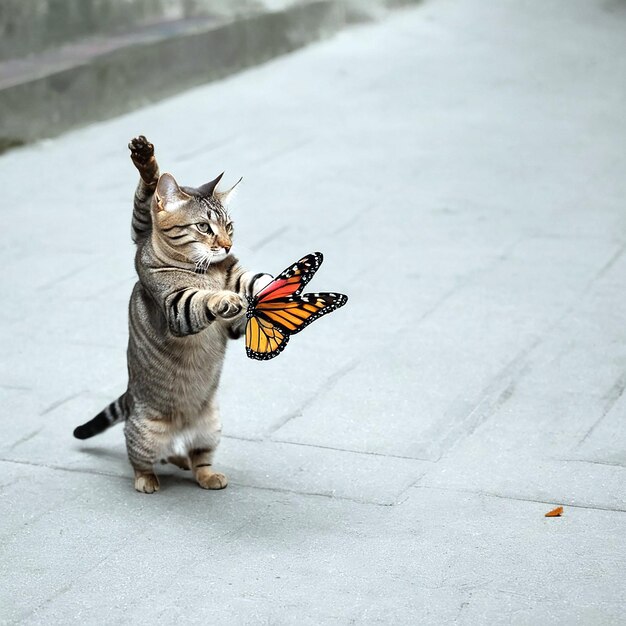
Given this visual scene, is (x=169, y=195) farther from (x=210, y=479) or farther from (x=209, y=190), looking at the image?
(x=210, y=479)

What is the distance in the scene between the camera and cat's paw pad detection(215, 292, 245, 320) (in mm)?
2818

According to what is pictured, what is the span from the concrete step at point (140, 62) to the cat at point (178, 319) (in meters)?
4.10

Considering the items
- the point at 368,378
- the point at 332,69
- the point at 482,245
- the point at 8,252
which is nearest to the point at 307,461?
the point at 368,378

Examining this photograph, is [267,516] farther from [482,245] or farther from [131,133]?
[131,133]

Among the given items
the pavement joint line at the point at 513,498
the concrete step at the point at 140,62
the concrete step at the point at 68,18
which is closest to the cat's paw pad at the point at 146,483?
the pavement joint line at the point at 513,498

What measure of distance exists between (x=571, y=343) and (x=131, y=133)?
12.8 ft

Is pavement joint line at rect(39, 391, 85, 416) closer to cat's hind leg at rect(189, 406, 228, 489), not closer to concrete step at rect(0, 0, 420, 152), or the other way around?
cat's hind leg at rect(189, 406, 228, 489)

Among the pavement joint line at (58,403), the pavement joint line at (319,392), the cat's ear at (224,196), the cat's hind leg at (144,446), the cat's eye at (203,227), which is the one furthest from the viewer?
the pavement joint line at (58,403)

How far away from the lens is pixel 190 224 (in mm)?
2992

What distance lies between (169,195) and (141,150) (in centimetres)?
18

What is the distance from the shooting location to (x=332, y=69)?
8828mm

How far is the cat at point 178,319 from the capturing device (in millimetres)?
2996

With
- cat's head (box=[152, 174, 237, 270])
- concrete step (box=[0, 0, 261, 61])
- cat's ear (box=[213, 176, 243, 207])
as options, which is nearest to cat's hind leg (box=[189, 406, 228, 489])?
cat's head (box=[152, 174, 237, 270])

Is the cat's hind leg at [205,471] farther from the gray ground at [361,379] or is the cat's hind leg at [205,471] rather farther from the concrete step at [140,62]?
the concrete step at [140,62]
